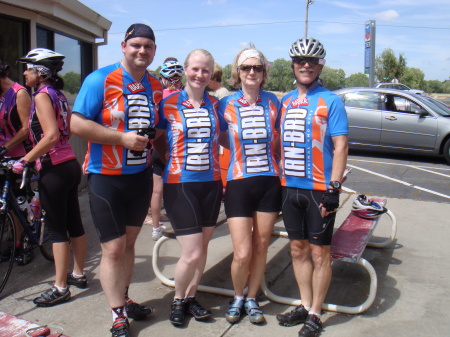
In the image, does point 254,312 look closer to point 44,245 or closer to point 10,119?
point 44,245

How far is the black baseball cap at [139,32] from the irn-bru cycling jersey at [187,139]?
44cm

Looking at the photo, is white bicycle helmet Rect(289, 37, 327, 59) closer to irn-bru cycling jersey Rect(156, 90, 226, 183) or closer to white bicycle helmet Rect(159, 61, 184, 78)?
irn-bru cycling jersey Rect(156, 90, 226, 183)

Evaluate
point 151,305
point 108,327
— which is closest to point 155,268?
point 151,305

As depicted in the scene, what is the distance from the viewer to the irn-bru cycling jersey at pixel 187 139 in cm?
321

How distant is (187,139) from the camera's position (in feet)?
10.5

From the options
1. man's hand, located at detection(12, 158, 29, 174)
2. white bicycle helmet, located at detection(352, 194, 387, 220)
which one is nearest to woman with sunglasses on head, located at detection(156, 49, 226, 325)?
man's hand, located at detection(12, 158, 29, 174)

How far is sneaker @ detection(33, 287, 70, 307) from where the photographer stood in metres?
3.60

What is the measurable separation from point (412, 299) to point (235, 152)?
1948 mm

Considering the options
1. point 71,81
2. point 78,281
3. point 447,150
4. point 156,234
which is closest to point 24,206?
point 78,281

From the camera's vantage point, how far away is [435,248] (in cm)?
515

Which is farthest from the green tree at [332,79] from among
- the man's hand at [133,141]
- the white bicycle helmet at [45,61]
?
the man's hand at [133,141]

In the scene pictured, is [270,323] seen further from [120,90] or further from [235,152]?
[120,90]

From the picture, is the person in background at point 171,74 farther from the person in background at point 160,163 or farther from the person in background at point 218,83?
the person in background at point 218,83

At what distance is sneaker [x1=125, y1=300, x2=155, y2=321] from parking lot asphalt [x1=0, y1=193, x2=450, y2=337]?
0.04 metres
